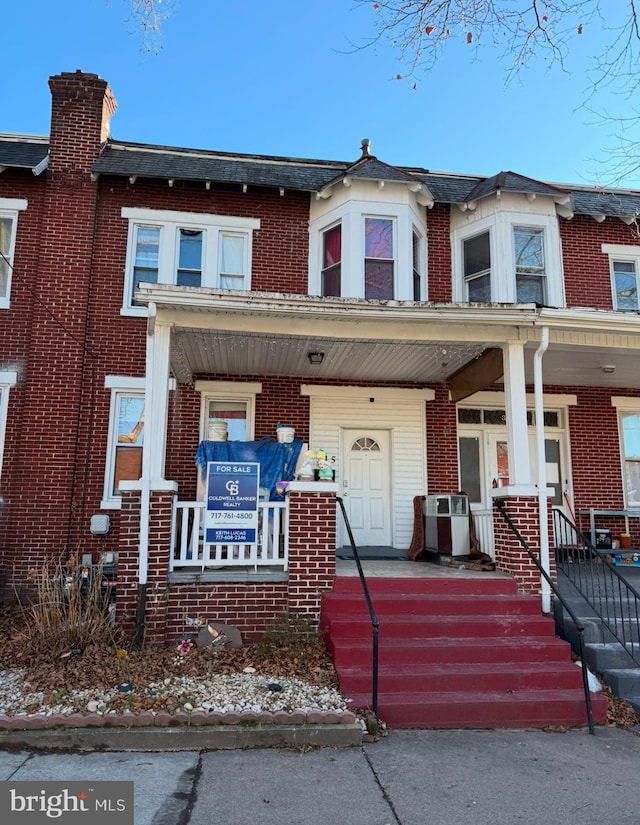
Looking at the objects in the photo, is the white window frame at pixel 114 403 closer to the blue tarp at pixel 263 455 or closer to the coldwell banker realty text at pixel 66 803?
the blue tarp at pixel 263 455

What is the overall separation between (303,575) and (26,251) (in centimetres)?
703

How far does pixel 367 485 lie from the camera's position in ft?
31.7

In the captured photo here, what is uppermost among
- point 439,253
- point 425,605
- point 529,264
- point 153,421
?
point 439,253

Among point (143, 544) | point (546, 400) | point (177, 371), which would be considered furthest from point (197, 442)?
point (546, 400)

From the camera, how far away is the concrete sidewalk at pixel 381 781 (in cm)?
357

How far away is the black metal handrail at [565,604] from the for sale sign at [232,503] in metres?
3.06

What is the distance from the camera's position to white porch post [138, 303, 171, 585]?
6414 mm

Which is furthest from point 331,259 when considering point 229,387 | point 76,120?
point 76,120

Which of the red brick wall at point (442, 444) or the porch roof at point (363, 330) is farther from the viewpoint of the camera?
the red brick wall at point (442, 444)

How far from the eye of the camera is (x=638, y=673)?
5.83 metres

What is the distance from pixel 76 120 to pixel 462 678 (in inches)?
406

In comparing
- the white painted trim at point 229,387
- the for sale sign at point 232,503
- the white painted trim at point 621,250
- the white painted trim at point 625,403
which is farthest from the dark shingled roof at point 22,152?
the white painted trim at point 625,403

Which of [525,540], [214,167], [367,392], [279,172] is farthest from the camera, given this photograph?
[279,172]

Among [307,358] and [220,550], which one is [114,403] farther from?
[220,550]
